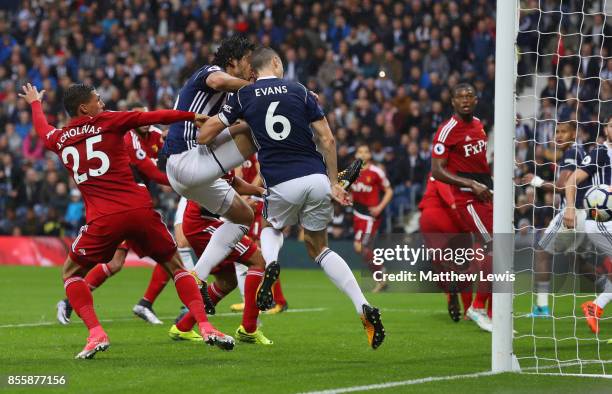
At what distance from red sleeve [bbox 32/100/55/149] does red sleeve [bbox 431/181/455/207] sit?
502 cm

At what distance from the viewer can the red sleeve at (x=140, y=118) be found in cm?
795

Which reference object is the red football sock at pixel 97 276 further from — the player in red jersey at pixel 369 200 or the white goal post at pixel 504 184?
the player in red jersey at pixel 369 200

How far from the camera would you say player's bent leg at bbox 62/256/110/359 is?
8.18m

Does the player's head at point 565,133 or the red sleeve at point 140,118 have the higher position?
the red sleeve at point 140,118

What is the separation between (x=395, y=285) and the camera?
58.3ft

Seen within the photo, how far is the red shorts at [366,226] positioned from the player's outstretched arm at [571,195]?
317 inches

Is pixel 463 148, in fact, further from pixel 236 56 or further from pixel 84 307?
pixel 84 307

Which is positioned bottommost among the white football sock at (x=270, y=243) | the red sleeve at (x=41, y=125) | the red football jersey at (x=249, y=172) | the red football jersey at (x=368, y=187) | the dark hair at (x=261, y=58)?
the red football jersey at (x=368, y=187)

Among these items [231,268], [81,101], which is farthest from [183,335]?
[81,101]

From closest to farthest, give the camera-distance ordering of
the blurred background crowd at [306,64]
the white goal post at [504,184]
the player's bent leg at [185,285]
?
1. the white goal post at [504,184]
2. the player's bent leg at [185,285]
3. the blurred background crowd at [306,64]

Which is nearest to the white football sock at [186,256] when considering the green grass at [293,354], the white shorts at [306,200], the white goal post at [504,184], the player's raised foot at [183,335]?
the green grass at [293,354]

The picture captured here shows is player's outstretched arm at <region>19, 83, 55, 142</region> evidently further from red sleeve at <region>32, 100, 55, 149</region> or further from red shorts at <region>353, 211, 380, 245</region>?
red shorts at <region>353, 211, 380, 245</region>

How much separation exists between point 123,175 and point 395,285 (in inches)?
390

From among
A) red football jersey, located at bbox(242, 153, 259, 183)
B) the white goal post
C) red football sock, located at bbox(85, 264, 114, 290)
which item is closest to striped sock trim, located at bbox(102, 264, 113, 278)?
red football sock, located at bbox(85, 264, 114, 290)
